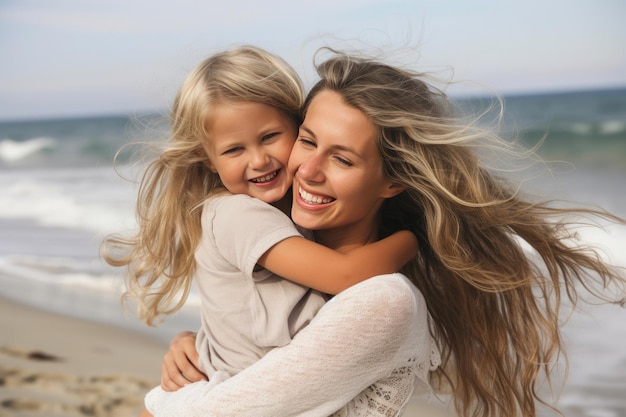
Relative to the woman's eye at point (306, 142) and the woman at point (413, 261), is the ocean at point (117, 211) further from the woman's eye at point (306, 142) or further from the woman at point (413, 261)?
the woman's eye at point (306, 142)

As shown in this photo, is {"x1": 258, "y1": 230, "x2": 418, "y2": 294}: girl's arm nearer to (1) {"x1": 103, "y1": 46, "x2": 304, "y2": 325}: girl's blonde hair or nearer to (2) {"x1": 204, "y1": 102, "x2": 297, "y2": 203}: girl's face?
(2) {"x1": 204, "y1": 102, "x2": 297, "y2": 203}: girl's face

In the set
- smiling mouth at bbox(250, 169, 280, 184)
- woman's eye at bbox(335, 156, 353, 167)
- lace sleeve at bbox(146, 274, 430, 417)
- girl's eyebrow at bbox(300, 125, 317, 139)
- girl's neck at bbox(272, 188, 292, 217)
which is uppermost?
girl's eyebrow at bbox(300, 125, 317, 139)

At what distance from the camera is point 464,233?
301cm

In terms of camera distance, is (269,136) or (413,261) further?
(413,261)

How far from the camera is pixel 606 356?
18.0 ft

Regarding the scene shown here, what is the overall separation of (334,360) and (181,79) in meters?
1.31

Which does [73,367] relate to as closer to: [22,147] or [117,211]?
[117,211]

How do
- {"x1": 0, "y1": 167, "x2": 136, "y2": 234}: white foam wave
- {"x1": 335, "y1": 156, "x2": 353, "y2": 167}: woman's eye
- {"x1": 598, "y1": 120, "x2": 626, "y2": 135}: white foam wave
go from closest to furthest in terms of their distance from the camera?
{"x1": 335, "y1": 156, "x2": 353, "y2": 167}: woman's eye
{"x1": 0, "y1": 167, "x2": 136, "y2": 234}: white foam wave
{"x1": 598, "y1": 120, "x2": 626, "y2": 135}: white foam wave

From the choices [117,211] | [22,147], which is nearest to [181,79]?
[117,211]

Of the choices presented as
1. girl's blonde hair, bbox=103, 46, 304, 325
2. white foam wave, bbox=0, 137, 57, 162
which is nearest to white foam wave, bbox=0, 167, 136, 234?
girl's blonde hair, bbox=103, 46, 304, 325

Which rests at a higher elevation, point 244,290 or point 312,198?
point 312,198

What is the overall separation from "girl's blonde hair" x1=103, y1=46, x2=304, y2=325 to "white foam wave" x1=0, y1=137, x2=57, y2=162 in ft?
70.6

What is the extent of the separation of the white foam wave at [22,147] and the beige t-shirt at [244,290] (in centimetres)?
2200

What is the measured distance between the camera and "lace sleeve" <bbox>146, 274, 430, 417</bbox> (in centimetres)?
250
